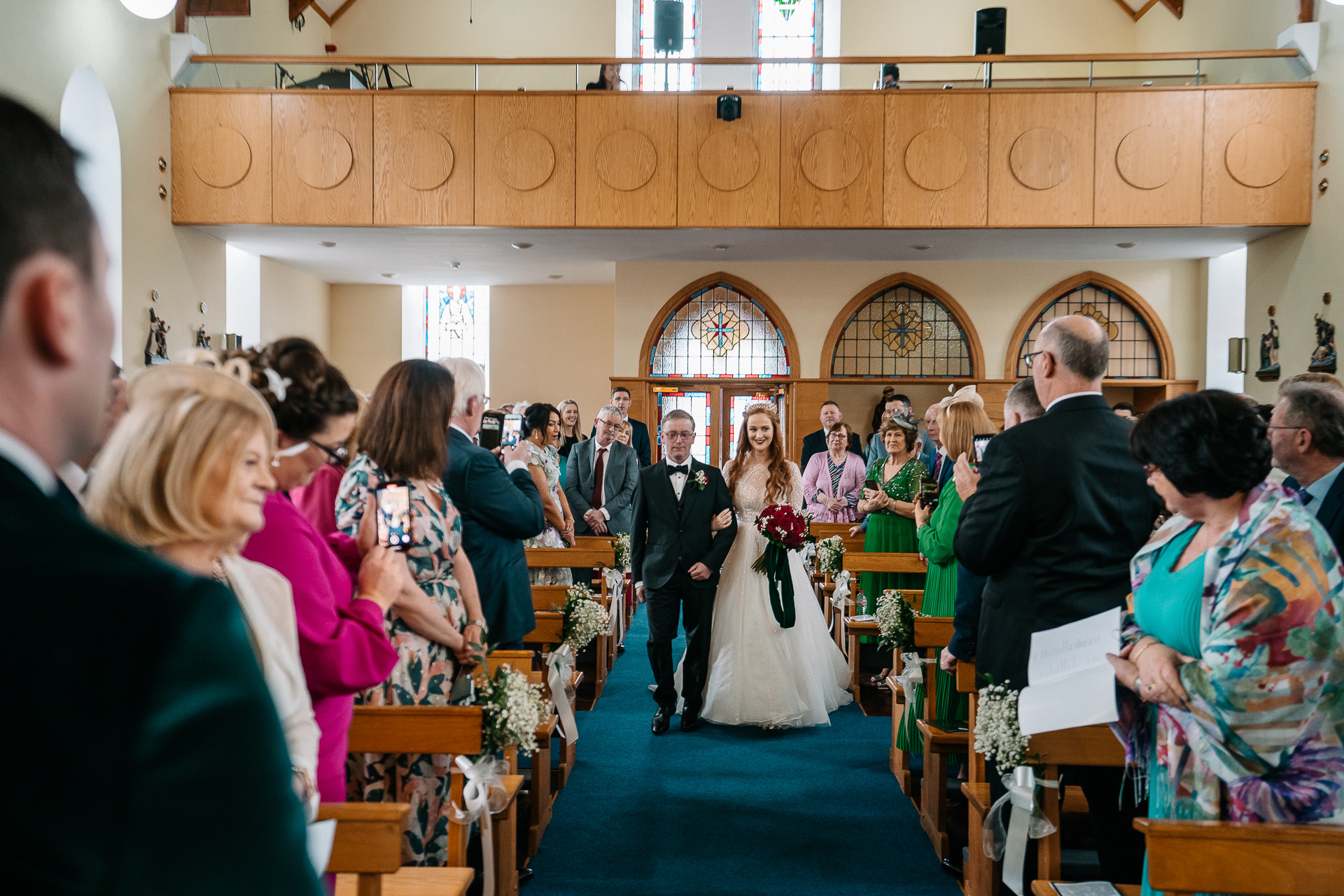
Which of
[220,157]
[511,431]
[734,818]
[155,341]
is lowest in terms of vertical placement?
[734,818]

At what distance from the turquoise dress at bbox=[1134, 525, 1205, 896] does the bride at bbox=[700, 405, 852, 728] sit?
3.29 m

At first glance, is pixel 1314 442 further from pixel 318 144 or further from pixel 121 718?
pixel 318 144

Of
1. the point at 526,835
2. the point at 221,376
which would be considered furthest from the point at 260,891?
the point at 526,835

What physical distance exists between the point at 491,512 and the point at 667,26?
788 cm

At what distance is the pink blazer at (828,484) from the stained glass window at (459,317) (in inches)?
294

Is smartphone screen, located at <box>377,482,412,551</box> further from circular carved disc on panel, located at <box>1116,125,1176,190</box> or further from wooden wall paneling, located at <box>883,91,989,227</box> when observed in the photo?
circular carved disc on panel, located at <box>1116,125,1176,190</box>

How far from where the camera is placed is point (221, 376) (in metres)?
1.16

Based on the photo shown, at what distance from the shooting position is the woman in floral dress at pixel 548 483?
558cm

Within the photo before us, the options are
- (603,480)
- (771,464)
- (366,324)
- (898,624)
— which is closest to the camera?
(898,624)

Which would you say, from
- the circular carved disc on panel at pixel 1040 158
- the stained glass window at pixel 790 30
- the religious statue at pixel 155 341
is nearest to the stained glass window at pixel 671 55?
the stained glass window at pixel 790 30

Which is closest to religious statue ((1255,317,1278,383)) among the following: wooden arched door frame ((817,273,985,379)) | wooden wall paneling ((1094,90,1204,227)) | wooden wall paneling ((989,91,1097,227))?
wooden wall paneling ((1094,90,1204,227))

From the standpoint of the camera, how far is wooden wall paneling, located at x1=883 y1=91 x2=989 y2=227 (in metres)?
8.68

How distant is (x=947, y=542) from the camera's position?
4.18 meters

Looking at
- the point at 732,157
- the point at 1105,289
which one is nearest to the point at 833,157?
the point at 732,157
